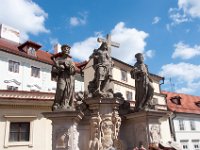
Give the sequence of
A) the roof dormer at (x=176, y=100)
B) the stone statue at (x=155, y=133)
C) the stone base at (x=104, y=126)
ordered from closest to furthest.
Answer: the stone base at (x=104, y=126), the stone statue at (x=155, y=133), the roof dormer at (x=176, y=100)

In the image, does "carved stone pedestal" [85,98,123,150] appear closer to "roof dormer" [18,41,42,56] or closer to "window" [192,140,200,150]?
"roof dormer" [18,41,42,56]

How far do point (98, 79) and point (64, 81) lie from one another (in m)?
1.12

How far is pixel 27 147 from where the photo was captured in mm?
16953

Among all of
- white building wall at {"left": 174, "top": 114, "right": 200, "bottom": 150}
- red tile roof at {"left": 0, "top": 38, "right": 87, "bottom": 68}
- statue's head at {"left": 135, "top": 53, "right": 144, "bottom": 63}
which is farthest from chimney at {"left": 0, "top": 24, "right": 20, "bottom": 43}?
statue's head at {"left": 135, "top": 53, "right": 144, "bottom": 63}

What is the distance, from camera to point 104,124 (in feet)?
24.1

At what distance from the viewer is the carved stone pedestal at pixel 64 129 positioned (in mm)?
6664

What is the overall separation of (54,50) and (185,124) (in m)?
19.4

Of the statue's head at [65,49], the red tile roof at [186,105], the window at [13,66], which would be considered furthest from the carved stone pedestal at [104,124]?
the red tile roof at [186,105]

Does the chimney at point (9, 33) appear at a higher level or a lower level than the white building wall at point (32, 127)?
higher

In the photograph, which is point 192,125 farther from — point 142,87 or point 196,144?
point 142,87

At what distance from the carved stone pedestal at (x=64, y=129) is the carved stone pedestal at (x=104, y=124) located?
59cm

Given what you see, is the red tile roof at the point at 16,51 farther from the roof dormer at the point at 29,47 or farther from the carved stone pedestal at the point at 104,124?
the carved stone pedestal at the point at 104,124

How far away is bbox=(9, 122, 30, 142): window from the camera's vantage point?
655 inches

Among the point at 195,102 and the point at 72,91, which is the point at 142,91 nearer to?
the point at 72,91
